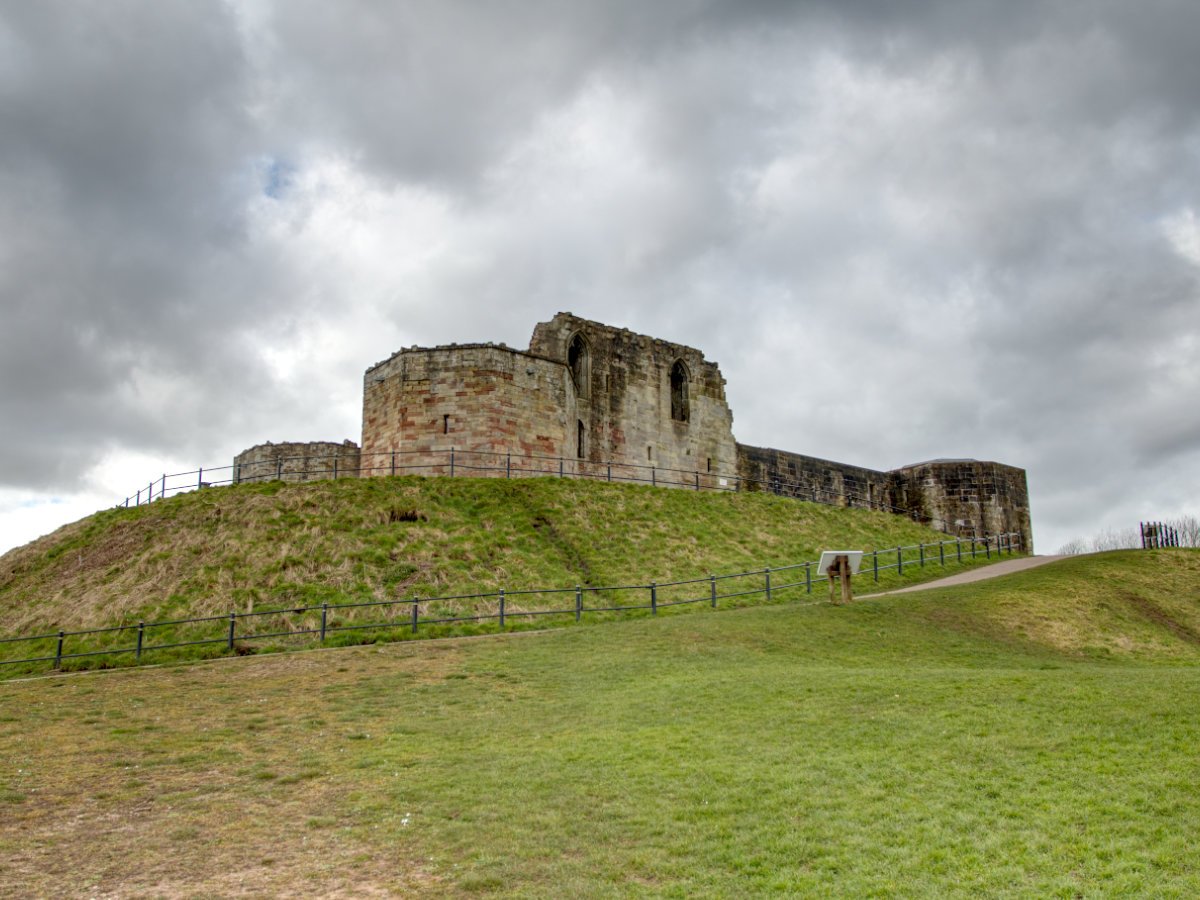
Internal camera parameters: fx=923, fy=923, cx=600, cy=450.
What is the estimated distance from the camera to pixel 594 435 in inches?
1458

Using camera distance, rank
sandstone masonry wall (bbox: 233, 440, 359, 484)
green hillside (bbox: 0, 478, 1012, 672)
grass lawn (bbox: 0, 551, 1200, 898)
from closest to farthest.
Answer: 1. grass lawn (bbox: 0, 551, 1200, 898)
2. green hillside (bbox: 0, 478, 1012, 672)
3. sandstone masonry wall (bbox: 233, 440, 359, 484)

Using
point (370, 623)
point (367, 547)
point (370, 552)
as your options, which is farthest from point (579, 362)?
point (370, 623)

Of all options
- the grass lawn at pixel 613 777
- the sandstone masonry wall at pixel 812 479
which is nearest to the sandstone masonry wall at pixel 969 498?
the sandstone masonry wall at pixel 812 479

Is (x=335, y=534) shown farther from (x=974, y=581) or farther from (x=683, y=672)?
(x=974, y=581)

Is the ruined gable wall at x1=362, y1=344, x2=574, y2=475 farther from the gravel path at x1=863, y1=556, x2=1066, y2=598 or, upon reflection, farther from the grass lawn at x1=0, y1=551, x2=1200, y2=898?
the grass lawn at x1=0, y1=551, x2=1200, y2=898

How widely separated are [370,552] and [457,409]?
9.00 metres

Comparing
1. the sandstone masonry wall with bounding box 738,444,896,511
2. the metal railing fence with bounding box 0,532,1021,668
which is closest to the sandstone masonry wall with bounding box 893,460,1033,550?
the sandstone masonry wall with bounding box 738,444,896,511

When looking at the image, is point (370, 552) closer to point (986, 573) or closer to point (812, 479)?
point (986, 573)

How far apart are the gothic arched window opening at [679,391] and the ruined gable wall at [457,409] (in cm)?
940

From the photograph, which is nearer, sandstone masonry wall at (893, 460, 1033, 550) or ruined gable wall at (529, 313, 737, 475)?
ruined gable wall at (529, 313, 737, 475)

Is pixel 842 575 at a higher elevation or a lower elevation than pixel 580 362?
lower

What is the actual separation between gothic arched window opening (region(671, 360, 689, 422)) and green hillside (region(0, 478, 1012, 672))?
961 cm

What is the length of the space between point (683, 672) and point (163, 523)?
16.9 metres

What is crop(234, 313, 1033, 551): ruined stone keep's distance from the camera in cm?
3133
